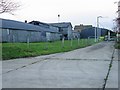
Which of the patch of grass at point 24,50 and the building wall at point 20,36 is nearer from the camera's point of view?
the patch of grass at point 24,50

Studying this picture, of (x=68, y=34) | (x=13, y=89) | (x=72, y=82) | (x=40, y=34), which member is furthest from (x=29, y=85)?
(x=68, y=34)

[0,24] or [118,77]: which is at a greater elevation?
[0,24]

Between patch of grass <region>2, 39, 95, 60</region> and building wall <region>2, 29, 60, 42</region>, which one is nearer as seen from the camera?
patch of grass <region>2, 39, 95, 60</region>

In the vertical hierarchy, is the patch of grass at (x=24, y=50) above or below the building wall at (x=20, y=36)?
below

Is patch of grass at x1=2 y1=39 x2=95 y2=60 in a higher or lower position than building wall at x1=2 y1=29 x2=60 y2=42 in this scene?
lower

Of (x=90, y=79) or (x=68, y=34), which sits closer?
(x=90, y=79)

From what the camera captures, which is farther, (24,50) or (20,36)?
(20,36)

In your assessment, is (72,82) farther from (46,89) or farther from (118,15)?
(118,15)

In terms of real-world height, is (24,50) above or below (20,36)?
below

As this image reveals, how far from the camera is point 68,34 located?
106 meters

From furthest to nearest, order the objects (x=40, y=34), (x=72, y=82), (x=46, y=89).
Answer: (x=40, y=34)
(x=72, y=82)
(x=46, y=89)

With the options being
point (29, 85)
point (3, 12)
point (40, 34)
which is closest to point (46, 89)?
point (29, 85)

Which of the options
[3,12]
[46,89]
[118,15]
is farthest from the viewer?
[118,15]

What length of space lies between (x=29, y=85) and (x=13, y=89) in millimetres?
732
